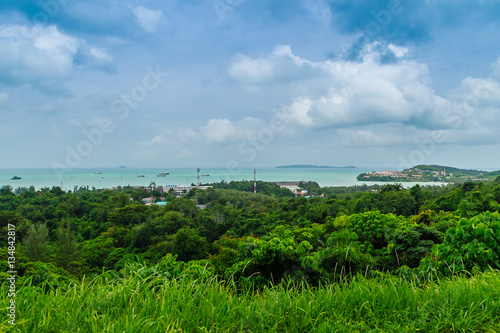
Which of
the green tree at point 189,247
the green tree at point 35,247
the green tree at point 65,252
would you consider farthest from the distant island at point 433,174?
the green tree at point 35,247

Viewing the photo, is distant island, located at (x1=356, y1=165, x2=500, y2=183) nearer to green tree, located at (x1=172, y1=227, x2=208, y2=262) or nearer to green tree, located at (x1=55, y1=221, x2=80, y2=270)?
green tree, located at (x1=172, y1=227, x2=208, y2=262)

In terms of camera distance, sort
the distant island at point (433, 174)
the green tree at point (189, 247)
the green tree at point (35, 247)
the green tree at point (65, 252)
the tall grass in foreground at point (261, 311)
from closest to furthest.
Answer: the tall grass in foreground at point (261, 311) → the green tree at point (65, 252) → the green tree at point (189, 247) → the green tree at point (35, 247) → the distant island at point (433, 174)

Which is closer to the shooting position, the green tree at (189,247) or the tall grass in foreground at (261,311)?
the tall grass in foreground at (261,311)

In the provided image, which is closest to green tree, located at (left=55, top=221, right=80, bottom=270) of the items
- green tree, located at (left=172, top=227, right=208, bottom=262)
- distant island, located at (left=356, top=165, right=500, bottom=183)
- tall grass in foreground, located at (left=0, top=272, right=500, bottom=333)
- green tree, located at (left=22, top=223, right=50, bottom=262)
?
green tree, located at (left=22, top=223, right=50, bottom=262)

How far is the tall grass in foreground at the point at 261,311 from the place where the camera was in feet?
4.63

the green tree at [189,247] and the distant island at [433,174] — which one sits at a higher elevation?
the distant island at [433,174]

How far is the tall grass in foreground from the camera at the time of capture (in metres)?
1.41

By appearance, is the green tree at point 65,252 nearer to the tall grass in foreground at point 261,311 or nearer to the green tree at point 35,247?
the green tree at point 35,247

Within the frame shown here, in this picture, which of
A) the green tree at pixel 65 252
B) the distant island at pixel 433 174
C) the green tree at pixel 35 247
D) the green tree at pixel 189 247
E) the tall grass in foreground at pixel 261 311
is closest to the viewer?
the tall grass in foreground at pixel 261 311

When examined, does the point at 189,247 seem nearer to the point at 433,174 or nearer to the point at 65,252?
the point at 65,252

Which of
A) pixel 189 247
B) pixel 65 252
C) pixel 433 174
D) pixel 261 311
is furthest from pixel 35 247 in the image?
pixel 433 174

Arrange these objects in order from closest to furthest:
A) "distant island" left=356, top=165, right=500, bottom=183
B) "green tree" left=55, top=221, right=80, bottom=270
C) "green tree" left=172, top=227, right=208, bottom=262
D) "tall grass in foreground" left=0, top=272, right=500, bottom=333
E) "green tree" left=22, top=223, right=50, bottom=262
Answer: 1. "tall grass in foreground" left=0, top=272, right=500, bottom=333
2. "green tree" left=55, top=221, right=80, bottom=270
3. "green tree" left=172, top=227, right=208, bottom=262
4. "green tree" left=22, top=223, right=50, bottom=262
5. "distant island" left=356, top=165, right=500, bottom=183

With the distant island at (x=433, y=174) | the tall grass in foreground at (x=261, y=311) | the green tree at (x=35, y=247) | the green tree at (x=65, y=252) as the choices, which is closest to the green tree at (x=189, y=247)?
the green tree at (x=65, y=252)

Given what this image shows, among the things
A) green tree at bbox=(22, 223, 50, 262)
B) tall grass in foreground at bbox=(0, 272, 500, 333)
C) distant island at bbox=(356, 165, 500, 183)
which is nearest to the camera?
tall grass in foreground at bbox=(0, 272, 500, 333)
